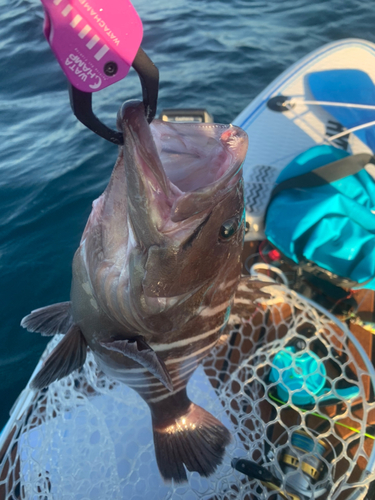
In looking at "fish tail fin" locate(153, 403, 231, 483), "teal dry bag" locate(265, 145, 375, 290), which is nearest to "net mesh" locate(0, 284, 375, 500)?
"fish tail fin" locate(153, 403, 231, 483)

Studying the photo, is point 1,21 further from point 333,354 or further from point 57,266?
point 333,354

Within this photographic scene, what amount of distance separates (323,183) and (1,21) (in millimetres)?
9944

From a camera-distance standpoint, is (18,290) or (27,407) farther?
(18,290)

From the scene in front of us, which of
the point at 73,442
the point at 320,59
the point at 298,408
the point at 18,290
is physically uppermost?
the point at 320,59

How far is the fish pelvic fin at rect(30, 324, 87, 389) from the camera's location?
2018 mm

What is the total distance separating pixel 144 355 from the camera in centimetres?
160

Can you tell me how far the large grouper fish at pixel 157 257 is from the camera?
1441 millimetres

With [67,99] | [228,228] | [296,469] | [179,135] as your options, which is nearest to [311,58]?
[67,99]

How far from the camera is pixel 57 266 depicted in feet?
15.9

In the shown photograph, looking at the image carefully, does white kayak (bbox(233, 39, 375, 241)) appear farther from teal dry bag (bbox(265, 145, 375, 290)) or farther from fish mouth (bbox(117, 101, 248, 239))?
fish mouth (bbox(117, 101, 248, 239))

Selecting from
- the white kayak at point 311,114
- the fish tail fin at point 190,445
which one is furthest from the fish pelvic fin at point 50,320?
the white kayak at point 311,114

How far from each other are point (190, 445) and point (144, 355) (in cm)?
111

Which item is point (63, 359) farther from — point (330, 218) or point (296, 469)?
point (330, 218)

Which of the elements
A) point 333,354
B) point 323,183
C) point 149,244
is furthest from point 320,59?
point 149,244
